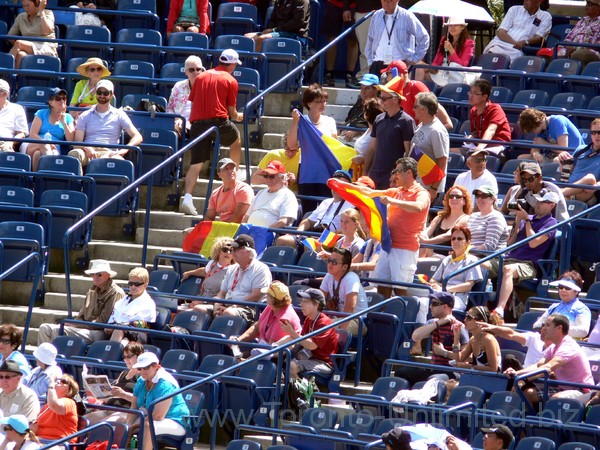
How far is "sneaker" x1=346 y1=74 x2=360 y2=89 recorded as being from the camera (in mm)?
18531

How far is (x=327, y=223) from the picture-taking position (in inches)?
589

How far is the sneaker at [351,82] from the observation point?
18.5 meters

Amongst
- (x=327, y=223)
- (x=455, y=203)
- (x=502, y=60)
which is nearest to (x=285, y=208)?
(x=327, y=223)

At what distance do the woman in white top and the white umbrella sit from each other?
4856 millimetres

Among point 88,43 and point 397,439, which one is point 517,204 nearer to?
point 397,439

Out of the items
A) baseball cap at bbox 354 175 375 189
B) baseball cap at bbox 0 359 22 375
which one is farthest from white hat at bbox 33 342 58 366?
baseball cap at bbox 354 175 375 189

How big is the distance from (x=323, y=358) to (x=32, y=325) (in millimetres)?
3586

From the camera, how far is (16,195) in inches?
636

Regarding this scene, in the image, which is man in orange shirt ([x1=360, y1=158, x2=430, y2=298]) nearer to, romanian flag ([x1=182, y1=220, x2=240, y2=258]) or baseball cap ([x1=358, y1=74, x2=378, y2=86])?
romanian flag ([x1=182, y1=220, x2=240, y2=258])

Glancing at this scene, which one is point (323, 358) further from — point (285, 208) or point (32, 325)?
point (32, 325)

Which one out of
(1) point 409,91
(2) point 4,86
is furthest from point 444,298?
(2) point 4,86

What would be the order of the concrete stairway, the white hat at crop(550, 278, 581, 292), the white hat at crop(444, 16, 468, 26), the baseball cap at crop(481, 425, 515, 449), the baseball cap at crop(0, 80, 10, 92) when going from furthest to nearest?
the white hat at crop(444, 16, 468, 26) → the baseball cap at crop(0, 80, 10, 92) → the concrete stairway → the white hat at crop(550, 278, 581, 292) → the baseball cap at crop(481, 425, 515, 449)

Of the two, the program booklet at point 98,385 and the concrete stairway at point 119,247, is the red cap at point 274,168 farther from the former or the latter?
the program booklet at point 98,385

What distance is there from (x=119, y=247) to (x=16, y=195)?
1.20 m
